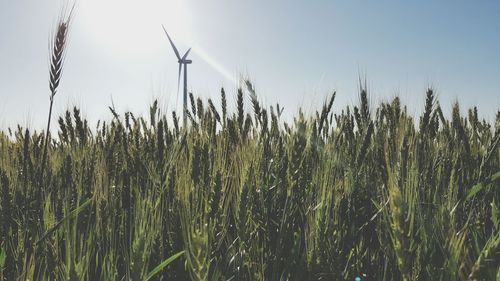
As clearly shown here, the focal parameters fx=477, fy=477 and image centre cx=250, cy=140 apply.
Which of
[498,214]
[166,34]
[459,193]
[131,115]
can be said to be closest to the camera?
[498,214]

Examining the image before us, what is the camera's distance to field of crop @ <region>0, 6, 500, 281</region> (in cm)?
123

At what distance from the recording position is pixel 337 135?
226 cm

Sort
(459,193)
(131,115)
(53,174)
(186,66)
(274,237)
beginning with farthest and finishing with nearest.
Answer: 1. (186,66)
2. (131,115)
3. (53,174)
4. (459,193)
5. (274,237)

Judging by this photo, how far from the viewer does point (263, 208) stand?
5.16 feet

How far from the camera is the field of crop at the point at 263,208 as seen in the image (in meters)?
1.23

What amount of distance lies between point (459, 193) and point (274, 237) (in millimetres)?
763

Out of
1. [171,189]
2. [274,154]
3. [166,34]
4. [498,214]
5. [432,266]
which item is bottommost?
[432,266]

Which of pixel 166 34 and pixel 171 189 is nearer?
pixel 171 189

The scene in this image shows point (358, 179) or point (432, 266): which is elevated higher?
point (358, 179)

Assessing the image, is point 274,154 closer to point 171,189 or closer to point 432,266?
point 171,189

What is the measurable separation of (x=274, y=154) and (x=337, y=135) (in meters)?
0.31

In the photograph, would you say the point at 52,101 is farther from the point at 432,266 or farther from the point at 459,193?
the point at 459,193

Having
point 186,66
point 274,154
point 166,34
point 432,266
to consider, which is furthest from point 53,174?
point 186,66

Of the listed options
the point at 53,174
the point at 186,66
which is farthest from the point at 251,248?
the point at 186,66
